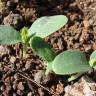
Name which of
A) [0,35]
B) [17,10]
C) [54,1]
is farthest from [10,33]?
[54,1]

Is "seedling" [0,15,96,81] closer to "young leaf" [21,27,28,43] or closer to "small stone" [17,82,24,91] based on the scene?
"young leaf" [21,27,28,43]

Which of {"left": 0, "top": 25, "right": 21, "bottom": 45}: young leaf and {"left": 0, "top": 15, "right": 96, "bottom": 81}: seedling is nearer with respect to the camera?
{"left": 0, "top": 15, "right": 96, "bottom": 81}: seedling

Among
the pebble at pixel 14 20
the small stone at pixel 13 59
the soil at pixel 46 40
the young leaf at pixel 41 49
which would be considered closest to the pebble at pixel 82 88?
the soil at pixel 46 40

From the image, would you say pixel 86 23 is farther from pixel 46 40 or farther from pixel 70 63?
pixel 70 63

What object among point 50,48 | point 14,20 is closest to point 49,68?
point 50,48

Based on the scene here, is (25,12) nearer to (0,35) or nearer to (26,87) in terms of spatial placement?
(0,35)

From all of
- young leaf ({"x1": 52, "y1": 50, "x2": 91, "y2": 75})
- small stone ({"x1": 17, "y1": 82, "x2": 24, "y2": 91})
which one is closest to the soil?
small stone ({"x1": 17, "y1": 82, "x2": 24, "y2": 91})
